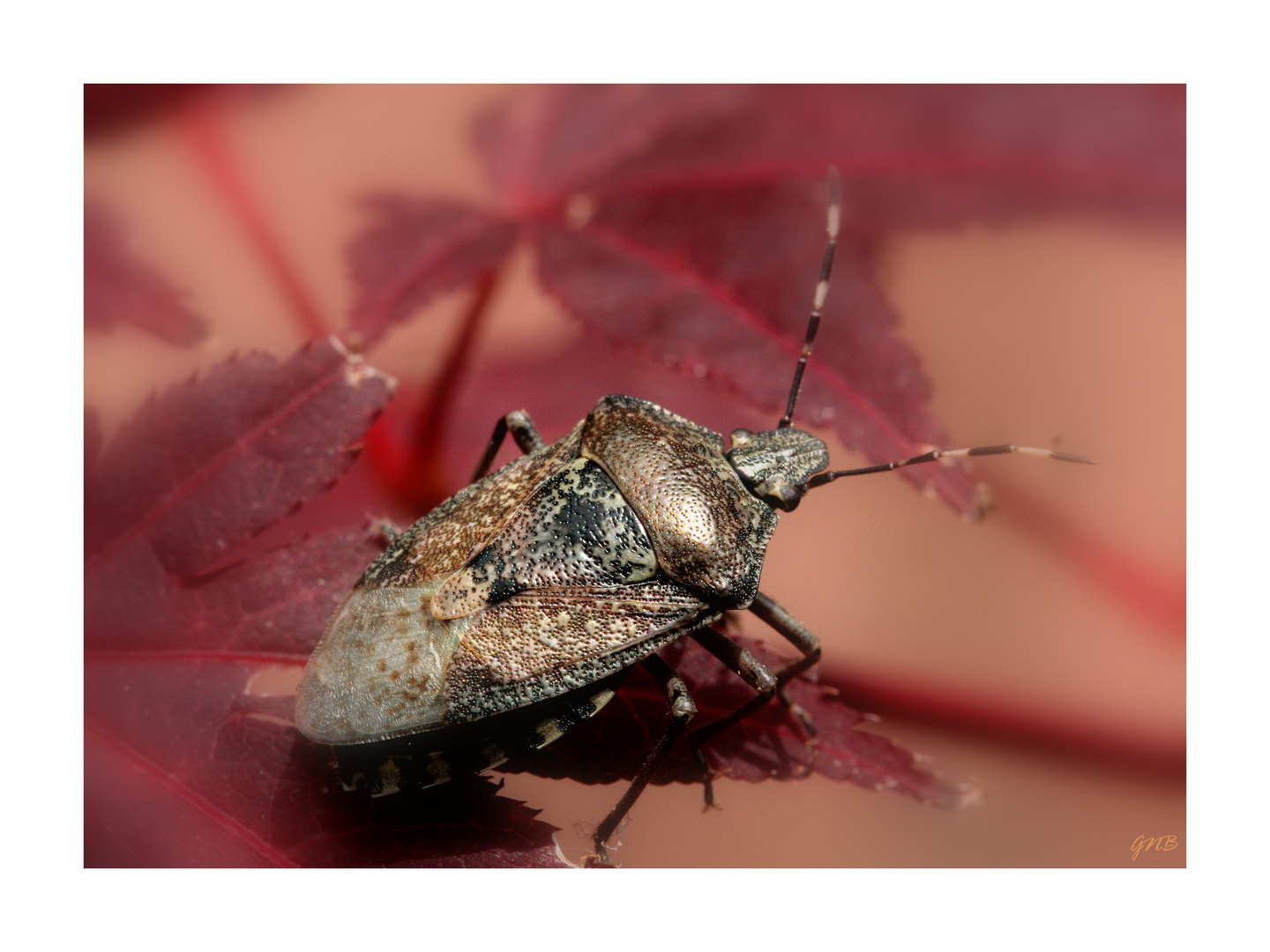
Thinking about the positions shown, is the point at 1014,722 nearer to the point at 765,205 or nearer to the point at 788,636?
the point at 788,636

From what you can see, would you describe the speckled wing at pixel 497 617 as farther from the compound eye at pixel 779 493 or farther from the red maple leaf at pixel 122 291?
the red maple leaf at pixel 122 291

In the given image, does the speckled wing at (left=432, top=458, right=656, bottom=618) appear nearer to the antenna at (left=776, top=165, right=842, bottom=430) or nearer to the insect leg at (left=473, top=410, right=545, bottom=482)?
the insect leg at (left=473, top=410, right=545, bottom=482)

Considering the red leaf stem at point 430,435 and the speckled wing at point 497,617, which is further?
the red leaf stem at point 430,435

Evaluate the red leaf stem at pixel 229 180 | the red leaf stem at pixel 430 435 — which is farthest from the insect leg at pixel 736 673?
the red leaf stem at pixel 229 180

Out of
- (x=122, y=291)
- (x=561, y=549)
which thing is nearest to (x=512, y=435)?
(x=561, y=549)

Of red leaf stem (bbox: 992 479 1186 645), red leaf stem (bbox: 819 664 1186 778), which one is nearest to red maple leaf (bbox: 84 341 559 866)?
red leaf stem (bbox: 819 664 1186 778)

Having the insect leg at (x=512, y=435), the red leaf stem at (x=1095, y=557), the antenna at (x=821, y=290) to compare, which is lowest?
the red leaf stem at (x=1095, y=557)
